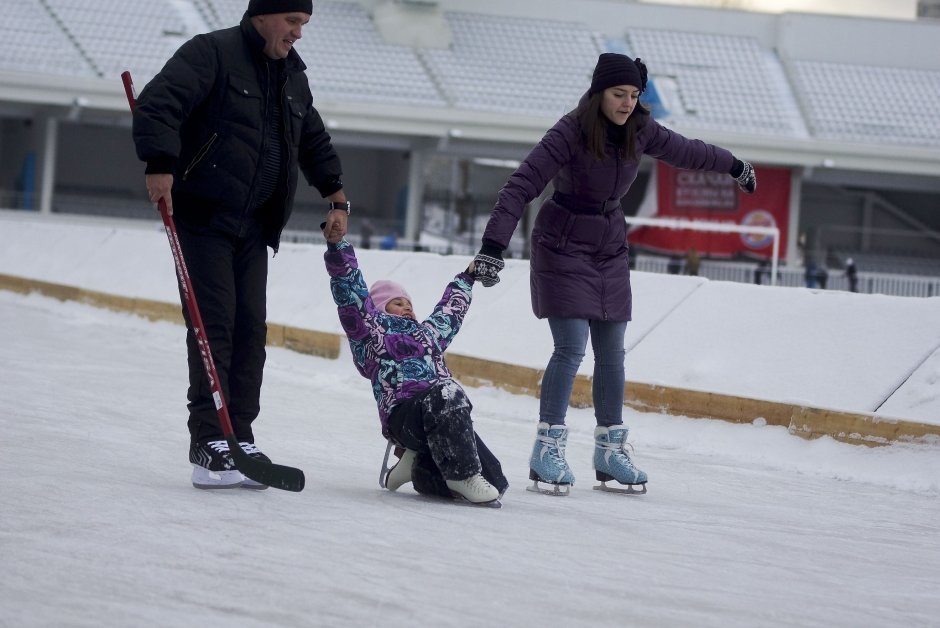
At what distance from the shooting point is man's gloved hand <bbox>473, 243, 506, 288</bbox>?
4617 millimetres

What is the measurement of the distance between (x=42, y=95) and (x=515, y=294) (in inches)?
751

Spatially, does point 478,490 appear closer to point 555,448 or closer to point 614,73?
point 555,448

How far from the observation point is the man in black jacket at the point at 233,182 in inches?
171

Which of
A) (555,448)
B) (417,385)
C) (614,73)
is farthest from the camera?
(555,448)

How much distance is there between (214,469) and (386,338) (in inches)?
26.5

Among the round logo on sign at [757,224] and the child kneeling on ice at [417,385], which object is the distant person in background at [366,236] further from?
the child kneeling on ice at [417,385]

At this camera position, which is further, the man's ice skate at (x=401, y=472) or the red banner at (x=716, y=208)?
the red banner at (x=716, y=208)

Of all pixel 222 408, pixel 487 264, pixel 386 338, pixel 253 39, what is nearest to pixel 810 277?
pixel 487 264

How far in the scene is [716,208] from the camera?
31.6 m

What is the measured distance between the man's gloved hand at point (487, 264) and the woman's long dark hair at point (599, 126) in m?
0.52

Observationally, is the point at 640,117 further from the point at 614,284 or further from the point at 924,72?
the point at 924,72

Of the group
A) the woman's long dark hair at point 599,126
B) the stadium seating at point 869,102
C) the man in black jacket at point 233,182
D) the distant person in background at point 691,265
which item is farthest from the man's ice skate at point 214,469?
the stadium seating at point 869,102

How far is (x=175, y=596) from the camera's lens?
2844mm

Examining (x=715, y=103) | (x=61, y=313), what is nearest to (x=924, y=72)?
(x=715, y=103)
